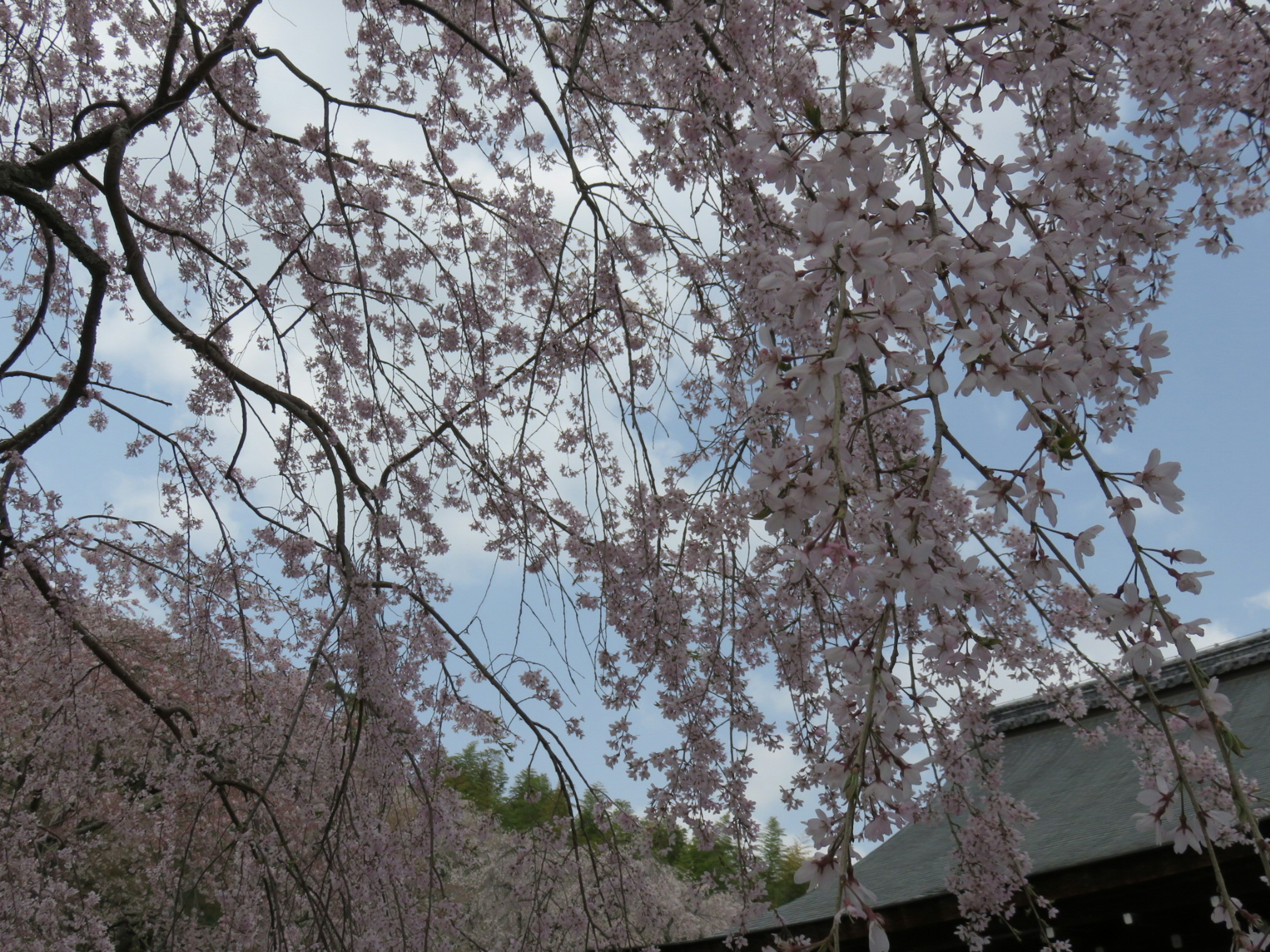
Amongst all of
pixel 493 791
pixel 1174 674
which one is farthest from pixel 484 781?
Answer: pixel 1174 674

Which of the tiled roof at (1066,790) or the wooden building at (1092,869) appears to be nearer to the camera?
Answer: the wooden building at (1092,869)

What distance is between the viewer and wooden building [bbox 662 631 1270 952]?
3078 millimetres

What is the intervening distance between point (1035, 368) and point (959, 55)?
737 mm

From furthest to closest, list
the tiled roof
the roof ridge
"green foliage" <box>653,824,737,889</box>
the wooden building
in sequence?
the roof ridge, the tiled roof, the wooden building, "green foliage" <box>653,824,737,889</box>

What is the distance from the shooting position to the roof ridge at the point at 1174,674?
18.5ft

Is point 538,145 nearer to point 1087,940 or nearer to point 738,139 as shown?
point 738,139

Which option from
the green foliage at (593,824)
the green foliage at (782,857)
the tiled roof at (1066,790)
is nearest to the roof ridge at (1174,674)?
the tiled roof at (1066,790)

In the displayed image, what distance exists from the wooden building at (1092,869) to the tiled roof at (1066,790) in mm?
12

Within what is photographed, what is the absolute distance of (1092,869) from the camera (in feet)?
10.3

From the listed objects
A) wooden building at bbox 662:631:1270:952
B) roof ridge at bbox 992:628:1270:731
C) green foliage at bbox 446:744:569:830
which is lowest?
wooden building at bbox 662:631:1270:952

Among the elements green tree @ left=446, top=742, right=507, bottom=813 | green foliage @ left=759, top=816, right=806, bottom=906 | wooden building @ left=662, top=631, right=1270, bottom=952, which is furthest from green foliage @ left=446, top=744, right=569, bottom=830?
wooden building @ left=662, top=631, right=1270, bottom=952

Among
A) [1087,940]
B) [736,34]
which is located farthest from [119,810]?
[736,34]

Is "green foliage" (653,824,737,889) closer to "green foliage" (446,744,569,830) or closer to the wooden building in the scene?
the wooden building

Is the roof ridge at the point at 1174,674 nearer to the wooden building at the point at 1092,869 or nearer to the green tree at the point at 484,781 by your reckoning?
the wooden building at the point at 1092,869
